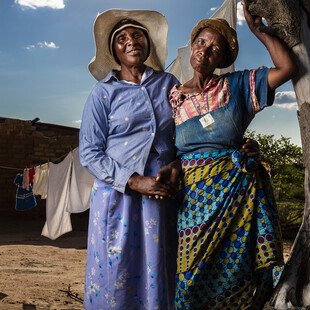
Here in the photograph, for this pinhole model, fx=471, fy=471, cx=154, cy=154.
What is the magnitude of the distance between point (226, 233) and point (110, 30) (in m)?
1.30

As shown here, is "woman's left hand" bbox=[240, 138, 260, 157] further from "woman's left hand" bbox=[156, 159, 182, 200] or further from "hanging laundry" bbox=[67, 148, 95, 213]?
"hanging laundry" bbox=[67, 148, 95, 213]

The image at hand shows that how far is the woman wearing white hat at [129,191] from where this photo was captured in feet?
7.55

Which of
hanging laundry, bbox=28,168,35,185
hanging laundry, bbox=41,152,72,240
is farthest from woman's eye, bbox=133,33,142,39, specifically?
hanging laundry, bbox=28,168,35,185

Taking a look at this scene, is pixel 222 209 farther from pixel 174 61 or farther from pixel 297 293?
pixel 174 61

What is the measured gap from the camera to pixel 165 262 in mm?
2324

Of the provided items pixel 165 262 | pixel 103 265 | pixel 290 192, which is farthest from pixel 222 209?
pixel 290 192

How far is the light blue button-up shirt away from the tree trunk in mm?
693

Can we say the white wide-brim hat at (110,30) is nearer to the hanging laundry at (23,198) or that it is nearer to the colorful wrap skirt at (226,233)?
Answer: the colorful wrap skirt at (226,233)

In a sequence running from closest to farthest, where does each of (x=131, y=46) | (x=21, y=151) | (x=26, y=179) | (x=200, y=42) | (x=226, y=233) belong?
1. (x=226, y=233)
2. (x=200, y=42)
3. (x=131, y=46)
4. (x=26, y=179)
5. (x=21, y=151)

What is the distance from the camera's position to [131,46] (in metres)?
2.45

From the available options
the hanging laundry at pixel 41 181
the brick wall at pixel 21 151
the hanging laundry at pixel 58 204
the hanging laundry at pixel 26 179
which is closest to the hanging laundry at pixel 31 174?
the hanging laundry at pixel 26 179

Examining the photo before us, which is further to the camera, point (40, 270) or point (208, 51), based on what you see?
point (40, 270)

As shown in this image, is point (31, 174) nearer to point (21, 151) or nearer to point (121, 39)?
point (21, 151)

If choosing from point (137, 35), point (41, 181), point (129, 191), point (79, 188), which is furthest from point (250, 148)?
point (41, 181)
